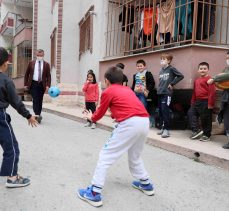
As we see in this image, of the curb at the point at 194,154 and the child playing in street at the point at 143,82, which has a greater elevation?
the child playing in street at the point at 143,82

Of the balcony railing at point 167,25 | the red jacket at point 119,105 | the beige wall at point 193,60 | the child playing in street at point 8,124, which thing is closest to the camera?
the red jacket at point 119,105

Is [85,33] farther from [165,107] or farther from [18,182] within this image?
[18,182]

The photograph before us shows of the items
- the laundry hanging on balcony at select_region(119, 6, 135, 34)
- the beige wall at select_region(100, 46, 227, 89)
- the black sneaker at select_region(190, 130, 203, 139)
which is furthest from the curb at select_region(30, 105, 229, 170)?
the laundry hanging on balcony at select_region(119, 6, 135, 34)

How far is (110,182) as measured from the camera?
14.0 ft

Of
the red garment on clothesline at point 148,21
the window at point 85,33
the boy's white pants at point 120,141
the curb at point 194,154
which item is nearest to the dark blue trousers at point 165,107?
the curb at point 194,154

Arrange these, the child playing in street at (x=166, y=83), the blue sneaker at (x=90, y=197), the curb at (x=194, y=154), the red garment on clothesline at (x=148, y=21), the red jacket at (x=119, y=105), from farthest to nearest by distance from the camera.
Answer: the red garment on clothesline at (x=148, y=21) → the child playing in street at (x=166, y=83) → the curb at (x=194, y=154) → the red jacket at (x=119, y=105) → the blue sneaker at (x=90, y=197)

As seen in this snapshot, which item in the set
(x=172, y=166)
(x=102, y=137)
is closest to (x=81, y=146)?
(x=102, y=137)

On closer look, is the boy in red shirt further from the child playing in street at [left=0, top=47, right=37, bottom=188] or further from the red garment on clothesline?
the child playing in street at [left=0, top=47, right=37, bottom=188]

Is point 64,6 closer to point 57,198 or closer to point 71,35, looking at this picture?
point 71,35

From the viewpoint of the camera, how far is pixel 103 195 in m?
3.80

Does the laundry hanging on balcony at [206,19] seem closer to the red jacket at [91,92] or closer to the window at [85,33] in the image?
the red jacket at [91,92]

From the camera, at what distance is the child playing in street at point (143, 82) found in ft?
24.9

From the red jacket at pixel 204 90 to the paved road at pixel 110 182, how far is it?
1256mm

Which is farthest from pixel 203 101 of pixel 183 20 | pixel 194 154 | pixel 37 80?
pixel 37 80
